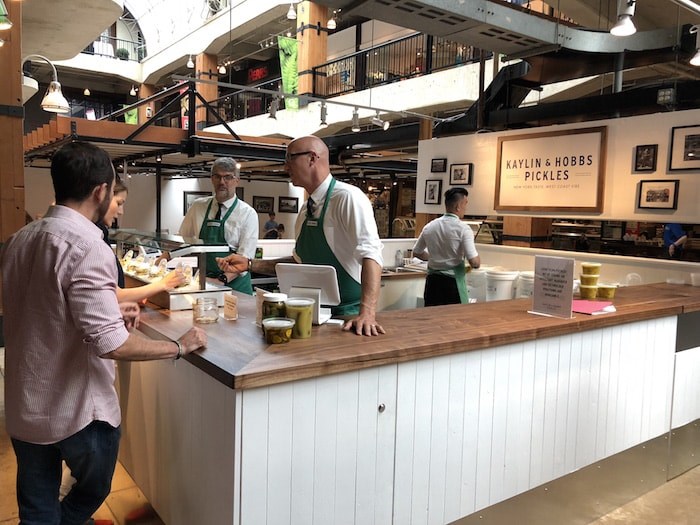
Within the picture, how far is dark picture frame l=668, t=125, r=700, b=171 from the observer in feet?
13.8

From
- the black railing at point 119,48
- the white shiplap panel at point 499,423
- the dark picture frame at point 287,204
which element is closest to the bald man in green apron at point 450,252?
the white shiplap panel at point 499,423

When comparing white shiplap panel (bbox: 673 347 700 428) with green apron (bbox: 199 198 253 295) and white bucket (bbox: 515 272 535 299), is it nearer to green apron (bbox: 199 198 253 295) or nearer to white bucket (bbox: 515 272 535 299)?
white bucket (bbox: 515 272 535 299)

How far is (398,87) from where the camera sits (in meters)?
11.0

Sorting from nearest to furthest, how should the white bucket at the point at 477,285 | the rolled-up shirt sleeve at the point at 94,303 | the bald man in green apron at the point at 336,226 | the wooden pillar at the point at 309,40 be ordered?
the rolled-up shirt sleeve at the point at 94,303 → the bald man in green apron at the point at 336,226 → the white bucket at the point at 477,285 → the wooden pillar at the point at 309,40

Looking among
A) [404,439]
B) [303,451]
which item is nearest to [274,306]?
[303,451]

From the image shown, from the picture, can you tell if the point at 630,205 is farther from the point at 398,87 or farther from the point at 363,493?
the point at 398,87

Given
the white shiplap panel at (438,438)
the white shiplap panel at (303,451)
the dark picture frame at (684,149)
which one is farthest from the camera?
the dark picture frame at (684,149)

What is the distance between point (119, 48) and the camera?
59.8ft

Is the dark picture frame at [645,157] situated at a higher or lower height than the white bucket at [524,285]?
higher

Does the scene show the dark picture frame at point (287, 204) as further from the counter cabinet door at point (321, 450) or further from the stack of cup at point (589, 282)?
the counter cabinet door at point (321, 450)

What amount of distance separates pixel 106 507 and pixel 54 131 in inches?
231

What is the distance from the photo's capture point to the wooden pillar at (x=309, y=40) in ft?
42.7

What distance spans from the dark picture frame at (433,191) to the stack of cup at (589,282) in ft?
10.9

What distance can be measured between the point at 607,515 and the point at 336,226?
2.05 m
